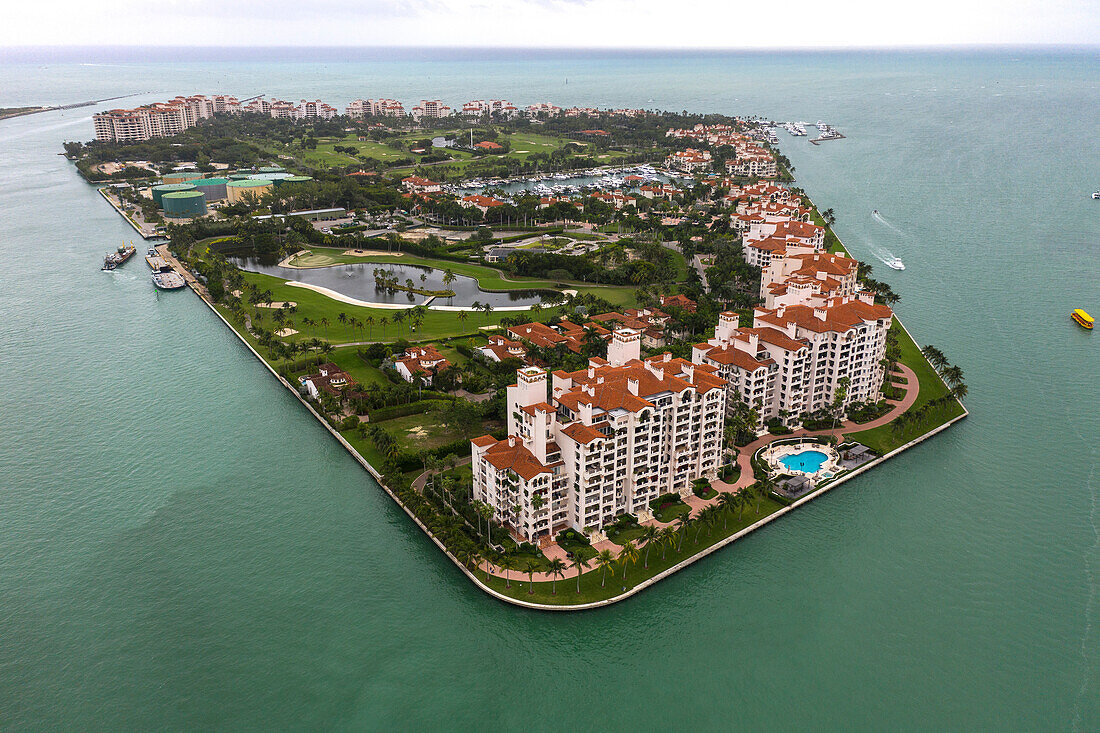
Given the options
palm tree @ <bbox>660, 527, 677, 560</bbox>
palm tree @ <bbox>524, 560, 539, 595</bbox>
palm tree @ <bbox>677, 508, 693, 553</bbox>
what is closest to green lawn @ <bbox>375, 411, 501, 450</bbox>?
palm tree @ <bbox>524, 560, 539, 595</bbox>

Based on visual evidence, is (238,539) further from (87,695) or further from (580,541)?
(580,541)

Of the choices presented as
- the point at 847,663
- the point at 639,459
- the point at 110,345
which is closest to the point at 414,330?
the point at 110,345

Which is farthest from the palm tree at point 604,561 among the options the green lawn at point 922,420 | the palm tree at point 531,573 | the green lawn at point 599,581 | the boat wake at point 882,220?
the boat wake at point 882,220

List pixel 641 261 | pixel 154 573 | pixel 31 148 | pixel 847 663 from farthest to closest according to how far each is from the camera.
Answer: pixel 31 148
pixel 641 261
pixel 154 573
pixel 847 663

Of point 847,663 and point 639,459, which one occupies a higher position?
point 639,459

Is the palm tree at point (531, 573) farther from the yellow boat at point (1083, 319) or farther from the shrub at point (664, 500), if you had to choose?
the yellow boat at point (1083, 319)

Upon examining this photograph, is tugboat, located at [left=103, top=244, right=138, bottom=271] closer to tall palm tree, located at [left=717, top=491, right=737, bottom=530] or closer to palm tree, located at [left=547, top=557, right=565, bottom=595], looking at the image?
palm tree, located at [left=547, top=557, right=565, bottom=595]

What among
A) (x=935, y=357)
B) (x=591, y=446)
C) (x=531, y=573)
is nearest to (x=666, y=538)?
(x=591, y=446)
